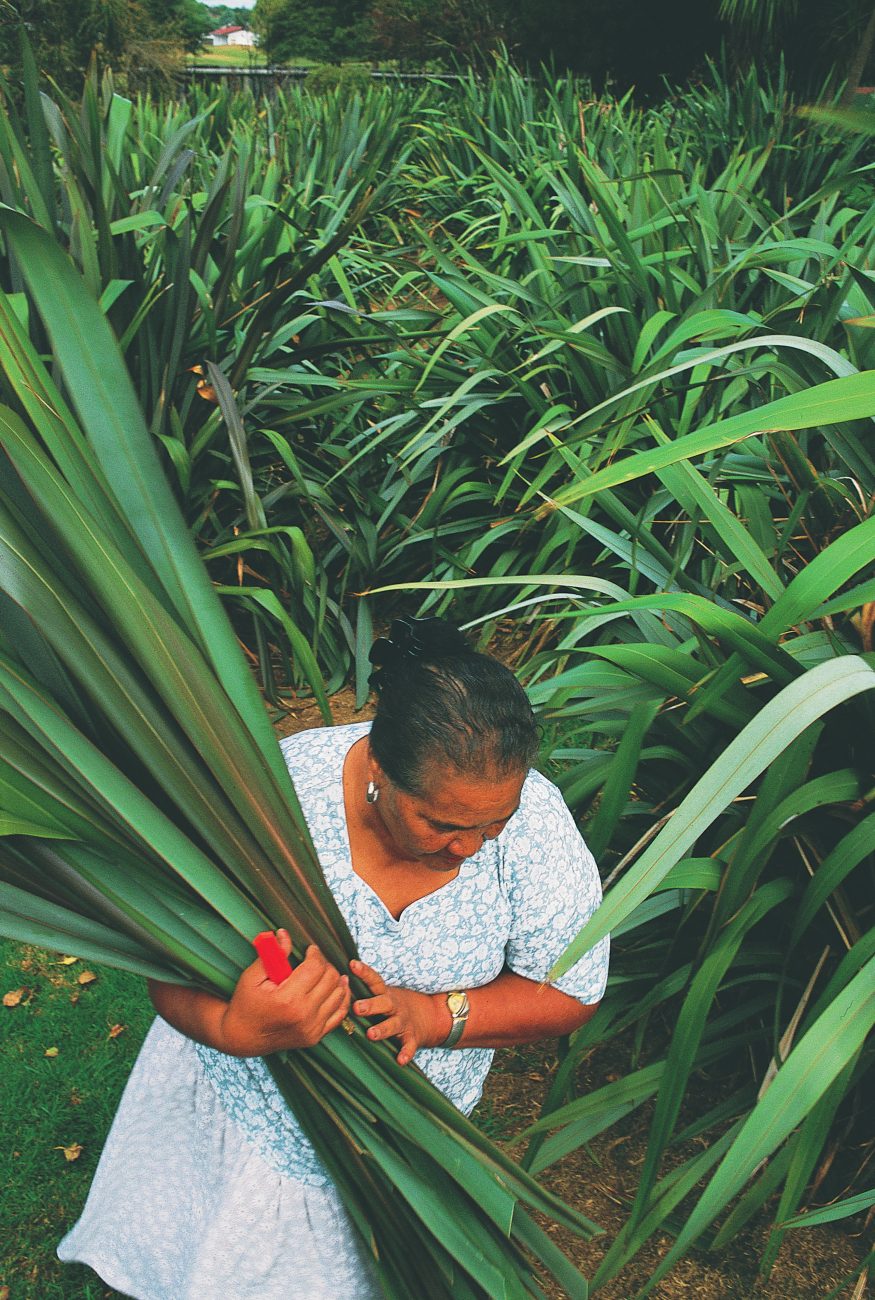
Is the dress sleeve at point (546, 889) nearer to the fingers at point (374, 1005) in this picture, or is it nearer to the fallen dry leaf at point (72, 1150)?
the fingers at point (374, 1005)

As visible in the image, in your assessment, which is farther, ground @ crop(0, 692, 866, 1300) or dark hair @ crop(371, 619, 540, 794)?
ground @ crop(0, 692, 866, 1300)

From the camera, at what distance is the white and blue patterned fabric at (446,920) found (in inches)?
55.7

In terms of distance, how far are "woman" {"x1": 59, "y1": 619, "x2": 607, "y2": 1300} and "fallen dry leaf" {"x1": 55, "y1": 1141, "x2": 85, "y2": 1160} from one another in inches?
33.0

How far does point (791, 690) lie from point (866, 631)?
726 mm

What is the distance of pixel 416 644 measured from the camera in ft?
4.59

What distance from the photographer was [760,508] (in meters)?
2.40

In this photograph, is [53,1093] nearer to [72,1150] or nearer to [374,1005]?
[72,1150]

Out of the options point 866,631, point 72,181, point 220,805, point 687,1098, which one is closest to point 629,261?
point 72,181

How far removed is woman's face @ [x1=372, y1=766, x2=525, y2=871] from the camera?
4.28ft

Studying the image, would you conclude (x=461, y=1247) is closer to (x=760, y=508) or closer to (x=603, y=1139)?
(x=603, y=1139)

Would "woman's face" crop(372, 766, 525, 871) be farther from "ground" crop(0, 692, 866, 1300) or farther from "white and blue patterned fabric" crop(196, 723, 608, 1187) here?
"ground" crop(0, 692, 866, 1300)

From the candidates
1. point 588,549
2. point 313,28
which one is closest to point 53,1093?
point 588,549

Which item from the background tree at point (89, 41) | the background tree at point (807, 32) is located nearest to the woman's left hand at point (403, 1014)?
the background tree at point (807, 32)

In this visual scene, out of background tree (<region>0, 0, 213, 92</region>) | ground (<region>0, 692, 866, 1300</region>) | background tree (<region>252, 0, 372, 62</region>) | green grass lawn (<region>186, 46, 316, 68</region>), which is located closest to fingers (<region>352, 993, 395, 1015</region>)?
ground (<region>0, 692, 866, 1300</region>)
